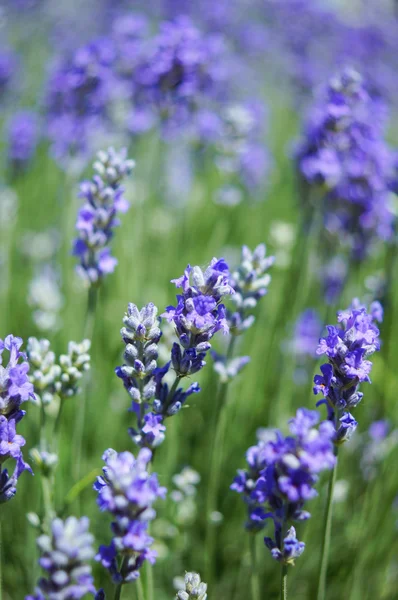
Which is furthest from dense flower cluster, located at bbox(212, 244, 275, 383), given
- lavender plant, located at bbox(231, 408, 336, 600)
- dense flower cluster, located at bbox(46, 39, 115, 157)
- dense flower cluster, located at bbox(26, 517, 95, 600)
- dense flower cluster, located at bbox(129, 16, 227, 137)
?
dense flower cluster, located at bbox(46, 39, 115, 157)

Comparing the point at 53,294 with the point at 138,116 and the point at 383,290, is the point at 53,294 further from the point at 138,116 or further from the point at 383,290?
the point at 383,290

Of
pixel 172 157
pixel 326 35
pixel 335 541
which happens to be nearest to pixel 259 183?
pixel 172 157

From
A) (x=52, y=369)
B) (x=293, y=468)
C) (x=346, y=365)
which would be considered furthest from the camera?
(x=52, y=369)

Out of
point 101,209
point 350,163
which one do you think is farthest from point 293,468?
point 350,163

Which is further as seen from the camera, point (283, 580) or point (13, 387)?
point (283, 580)

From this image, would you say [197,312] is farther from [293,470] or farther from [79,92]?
[79,92]

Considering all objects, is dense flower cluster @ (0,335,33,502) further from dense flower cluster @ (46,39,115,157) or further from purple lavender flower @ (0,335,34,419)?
dense flower cluster @ (46,39,115,157)

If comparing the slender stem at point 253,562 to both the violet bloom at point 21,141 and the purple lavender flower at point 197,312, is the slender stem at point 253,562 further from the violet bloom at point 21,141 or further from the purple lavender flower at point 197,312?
the violet bloom at point 21,141
